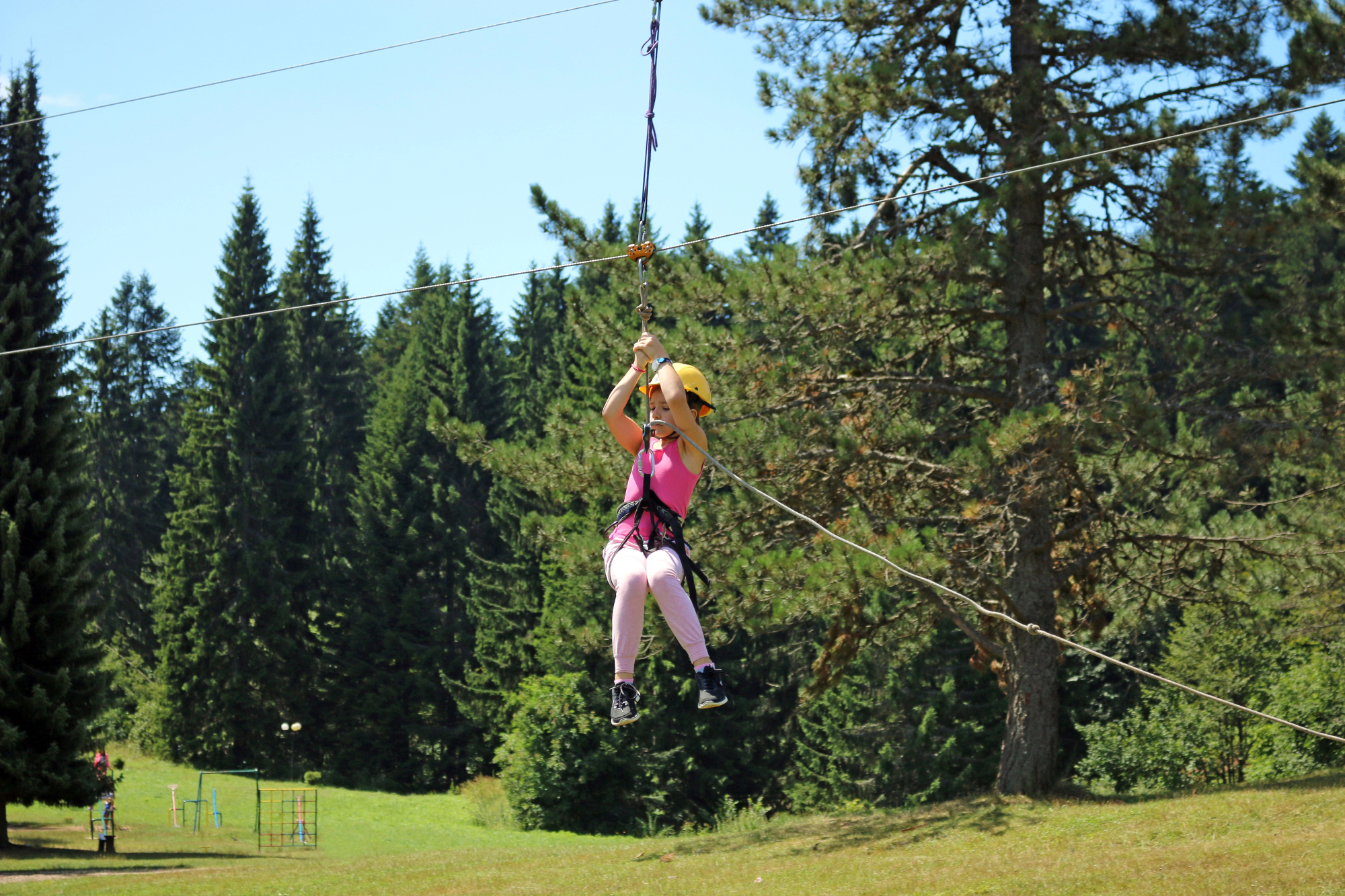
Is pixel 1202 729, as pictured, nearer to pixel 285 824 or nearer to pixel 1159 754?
pixel 1159 754

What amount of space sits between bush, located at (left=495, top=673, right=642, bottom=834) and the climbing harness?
1043 inches

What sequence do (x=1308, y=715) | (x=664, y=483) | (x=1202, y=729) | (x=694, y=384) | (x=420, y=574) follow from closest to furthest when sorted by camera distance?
(x=664, y=483)
(x=694, y=384)
(x=1308, y=715)
(x=1202, y=729)
(x=420, y=574)

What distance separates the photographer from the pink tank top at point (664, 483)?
5836 mm

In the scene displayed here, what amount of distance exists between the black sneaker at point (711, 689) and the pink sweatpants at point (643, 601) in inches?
2.5

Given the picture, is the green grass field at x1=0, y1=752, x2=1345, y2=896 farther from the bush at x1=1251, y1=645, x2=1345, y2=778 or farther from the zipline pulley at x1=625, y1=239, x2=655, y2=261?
the bush at x1=1251, y1=645, x2=1345, y2=778

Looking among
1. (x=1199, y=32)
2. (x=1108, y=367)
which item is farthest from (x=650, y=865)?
(x=1199, y=32)

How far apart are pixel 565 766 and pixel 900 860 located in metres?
19.7

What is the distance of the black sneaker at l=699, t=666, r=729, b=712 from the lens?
17.8 feet

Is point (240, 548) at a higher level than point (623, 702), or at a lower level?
higher

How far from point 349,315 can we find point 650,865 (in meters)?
50.5

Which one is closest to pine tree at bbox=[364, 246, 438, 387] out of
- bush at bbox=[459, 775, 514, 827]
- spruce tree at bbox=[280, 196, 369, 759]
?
spruce tree at bbox=[280, 196, 369, 759]

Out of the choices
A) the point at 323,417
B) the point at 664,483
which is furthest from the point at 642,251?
the point at 323,417

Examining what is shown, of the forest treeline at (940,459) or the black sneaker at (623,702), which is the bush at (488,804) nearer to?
the forest treeline at (940,459)

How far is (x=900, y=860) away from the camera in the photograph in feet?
41.0
